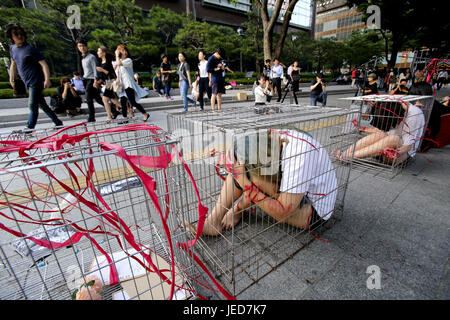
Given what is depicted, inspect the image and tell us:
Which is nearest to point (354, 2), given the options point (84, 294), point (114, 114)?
point (114, 114)

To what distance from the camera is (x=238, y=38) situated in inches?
805

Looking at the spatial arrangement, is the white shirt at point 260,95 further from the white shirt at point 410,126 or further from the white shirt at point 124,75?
the white shirt at point 410,126

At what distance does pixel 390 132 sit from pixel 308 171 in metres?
2.26

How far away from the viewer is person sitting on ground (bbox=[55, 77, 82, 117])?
576 cm

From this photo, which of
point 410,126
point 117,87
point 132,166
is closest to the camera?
point 132,166

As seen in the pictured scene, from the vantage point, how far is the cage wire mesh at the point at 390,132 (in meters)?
2.65

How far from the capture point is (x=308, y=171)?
1.41 meters

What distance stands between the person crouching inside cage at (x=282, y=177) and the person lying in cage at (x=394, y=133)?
4.27 ft

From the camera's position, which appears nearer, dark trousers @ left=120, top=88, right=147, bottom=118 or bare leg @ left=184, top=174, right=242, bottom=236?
bare leg @ left=184, top=174, right=242, bottom=236

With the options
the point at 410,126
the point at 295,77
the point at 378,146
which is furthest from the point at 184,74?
the point at 410,126

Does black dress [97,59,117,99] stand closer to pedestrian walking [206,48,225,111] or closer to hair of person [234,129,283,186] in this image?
pedestrian walking [206,48,225,111]

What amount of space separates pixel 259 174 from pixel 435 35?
25.5 m

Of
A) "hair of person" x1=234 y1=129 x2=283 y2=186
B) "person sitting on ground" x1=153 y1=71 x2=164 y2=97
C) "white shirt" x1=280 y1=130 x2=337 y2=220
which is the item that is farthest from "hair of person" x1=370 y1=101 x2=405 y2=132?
"person sitting on ground" x1=153 y1=71 x2=164 y2=97

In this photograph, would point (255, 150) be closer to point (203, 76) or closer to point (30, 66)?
point (30, 66)
